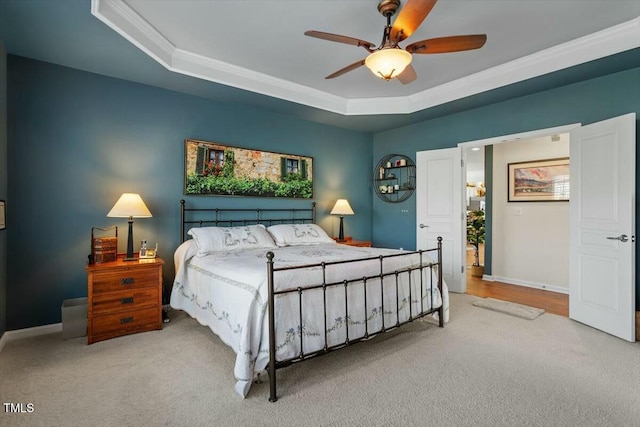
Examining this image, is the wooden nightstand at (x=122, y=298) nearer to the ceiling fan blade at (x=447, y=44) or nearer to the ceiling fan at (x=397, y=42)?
the ceiling fan at (x=397, y=42)

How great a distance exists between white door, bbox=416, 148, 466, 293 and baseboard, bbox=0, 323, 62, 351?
188 inches

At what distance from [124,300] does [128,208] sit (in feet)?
2.91

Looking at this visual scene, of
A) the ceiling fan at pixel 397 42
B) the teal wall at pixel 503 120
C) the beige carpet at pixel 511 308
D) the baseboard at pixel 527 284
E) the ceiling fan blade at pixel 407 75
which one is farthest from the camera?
the baseboard at pixel 527 284

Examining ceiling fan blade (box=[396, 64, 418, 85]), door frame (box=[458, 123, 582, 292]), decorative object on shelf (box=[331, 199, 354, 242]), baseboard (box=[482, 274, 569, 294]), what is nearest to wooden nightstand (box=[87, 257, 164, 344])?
decorative object on shelf (box=[331, 199, 354, 242])

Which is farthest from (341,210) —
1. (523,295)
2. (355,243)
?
(523,295)

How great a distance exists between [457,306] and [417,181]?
2092 millimetres

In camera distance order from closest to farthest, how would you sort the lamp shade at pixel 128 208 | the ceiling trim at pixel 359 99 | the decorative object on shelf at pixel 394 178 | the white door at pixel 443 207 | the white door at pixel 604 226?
the ceiling trim at pixel 359 99, the white door at pixel 604 226, the lamp shade at pixel 128 208, the white door at pixel 443 207, the decorative object on shelf at pixel 394 178

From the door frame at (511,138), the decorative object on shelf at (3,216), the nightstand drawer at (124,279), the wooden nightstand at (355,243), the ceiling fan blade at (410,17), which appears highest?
the ceiling fan blade at (410,17)

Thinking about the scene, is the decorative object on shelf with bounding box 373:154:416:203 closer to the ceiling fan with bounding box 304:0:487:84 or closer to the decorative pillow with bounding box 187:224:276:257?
the decorative pillow with bounding box 187:224:276:257

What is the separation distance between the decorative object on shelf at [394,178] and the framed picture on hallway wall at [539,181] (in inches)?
68.6

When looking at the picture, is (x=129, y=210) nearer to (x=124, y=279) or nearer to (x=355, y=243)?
(x=124, y=279)

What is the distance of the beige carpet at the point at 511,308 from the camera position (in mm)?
3646

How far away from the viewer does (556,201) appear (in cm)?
501

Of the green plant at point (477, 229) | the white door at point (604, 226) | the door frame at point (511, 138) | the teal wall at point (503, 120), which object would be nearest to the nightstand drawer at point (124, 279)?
the teal wall at point (503, 120)
